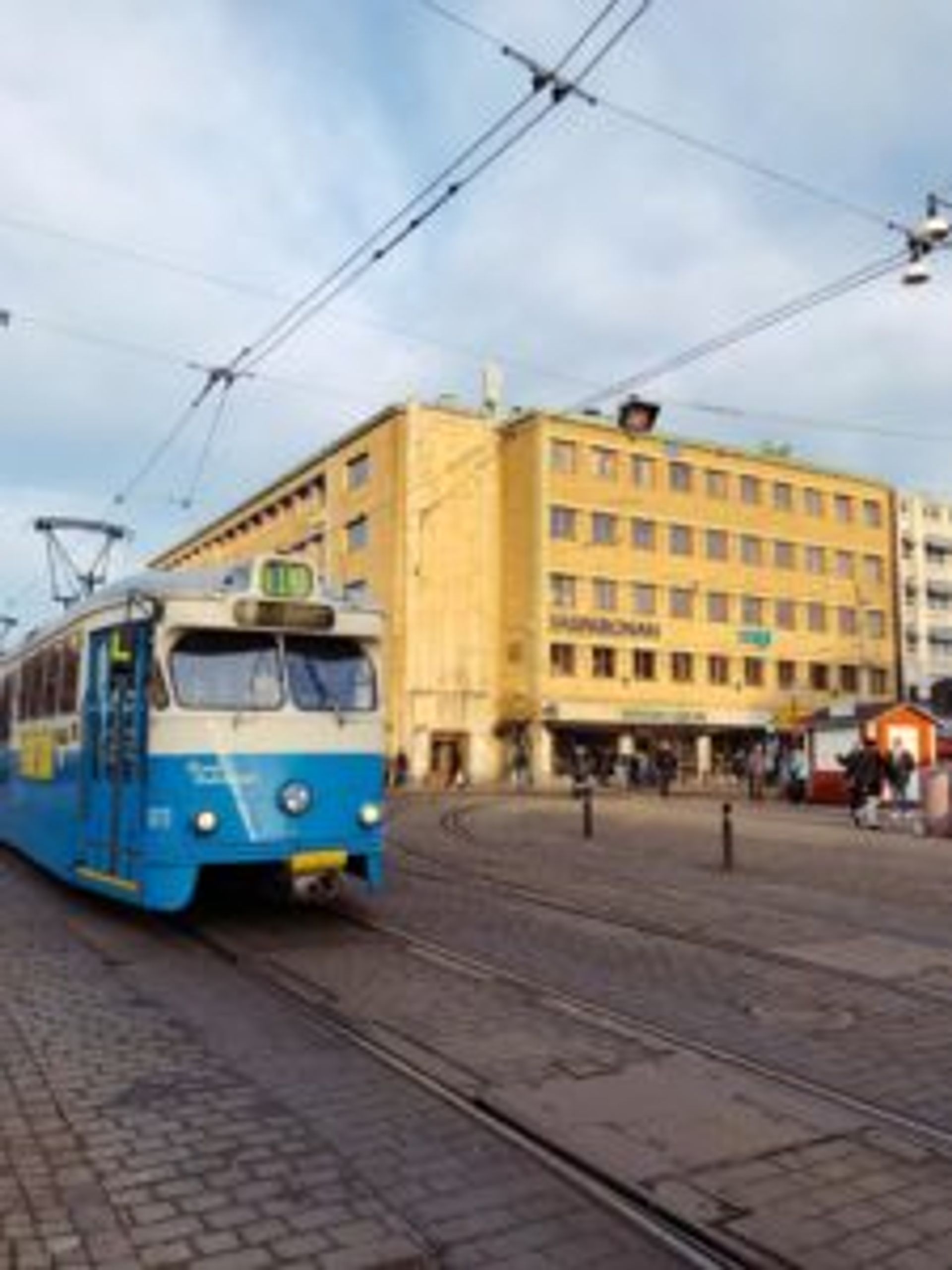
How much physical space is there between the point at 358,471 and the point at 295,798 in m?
57.1

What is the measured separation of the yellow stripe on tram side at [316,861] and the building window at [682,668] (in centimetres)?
5623

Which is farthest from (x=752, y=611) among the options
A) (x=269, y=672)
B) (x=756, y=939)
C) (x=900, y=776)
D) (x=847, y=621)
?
(x=269, y=672)

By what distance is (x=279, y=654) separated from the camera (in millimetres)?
11078

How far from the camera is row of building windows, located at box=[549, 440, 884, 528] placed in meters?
63.6

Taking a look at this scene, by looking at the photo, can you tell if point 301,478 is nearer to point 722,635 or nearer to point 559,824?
point 722,635

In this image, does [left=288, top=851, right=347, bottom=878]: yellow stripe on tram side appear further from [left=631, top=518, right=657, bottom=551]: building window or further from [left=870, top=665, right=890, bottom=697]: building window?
[left=870, top=665, right=890, bottom=697]: building window

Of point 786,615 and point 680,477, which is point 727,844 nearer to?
point 680,477

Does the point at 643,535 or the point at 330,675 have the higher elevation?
the point at 643,535

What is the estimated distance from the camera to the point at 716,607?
68.4 metres

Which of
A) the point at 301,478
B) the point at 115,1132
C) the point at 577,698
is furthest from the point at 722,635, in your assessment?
the point at 115,1132

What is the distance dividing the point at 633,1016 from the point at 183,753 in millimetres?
4250

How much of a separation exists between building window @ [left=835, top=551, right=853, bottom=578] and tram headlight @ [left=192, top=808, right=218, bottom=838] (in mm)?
67732

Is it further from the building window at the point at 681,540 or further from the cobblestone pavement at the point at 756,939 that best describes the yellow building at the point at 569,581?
the cobblestone pavement at the point at 756,939

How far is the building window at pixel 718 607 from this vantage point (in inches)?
2680
